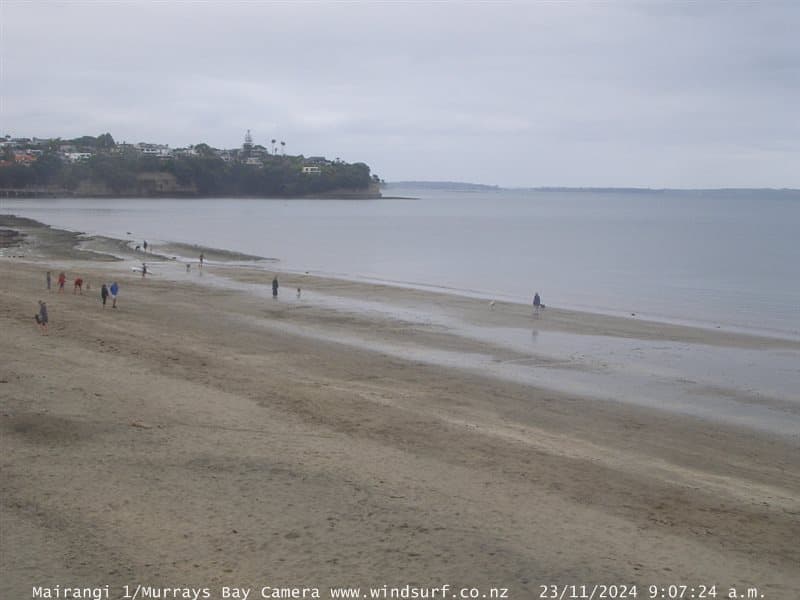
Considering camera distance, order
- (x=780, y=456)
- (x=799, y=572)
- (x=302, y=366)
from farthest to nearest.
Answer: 1. (x=302, y=366)
2. (x=780, y=456)
3. (x=799, y=572)

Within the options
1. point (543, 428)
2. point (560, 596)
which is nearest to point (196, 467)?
point (560, 596)

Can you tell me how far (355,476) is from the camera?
1095 cm

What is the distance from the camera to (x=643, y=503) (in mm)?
11180

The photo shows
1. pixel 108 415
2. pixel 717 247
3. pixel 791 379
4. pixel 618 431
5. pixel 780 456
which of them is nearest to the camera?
pixel 108 415

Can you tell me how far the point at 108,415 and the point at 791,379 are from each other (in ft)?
64.9

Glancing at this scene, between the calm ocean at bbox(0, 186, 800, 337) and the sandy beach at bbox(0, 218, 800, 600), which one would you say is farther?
the calm ocean at bbox(0, 186, 800, 337)

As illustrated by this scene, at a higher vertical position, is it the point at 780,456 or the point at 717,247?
the point at 717,247

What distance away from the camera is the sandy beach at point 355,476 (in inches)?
330

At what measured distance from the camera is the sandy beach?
330 inches

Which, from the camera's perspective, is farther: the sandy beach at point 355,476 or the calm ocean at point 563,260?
the calm ocean at point 563,260

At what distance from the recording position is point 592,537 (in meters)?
9.50

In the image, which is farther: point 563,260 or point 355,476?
point 563,260

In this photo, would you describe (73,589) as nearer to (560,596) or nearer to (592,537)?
(560,596)

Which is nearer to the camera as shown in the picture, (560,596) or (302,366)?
(560,596)
